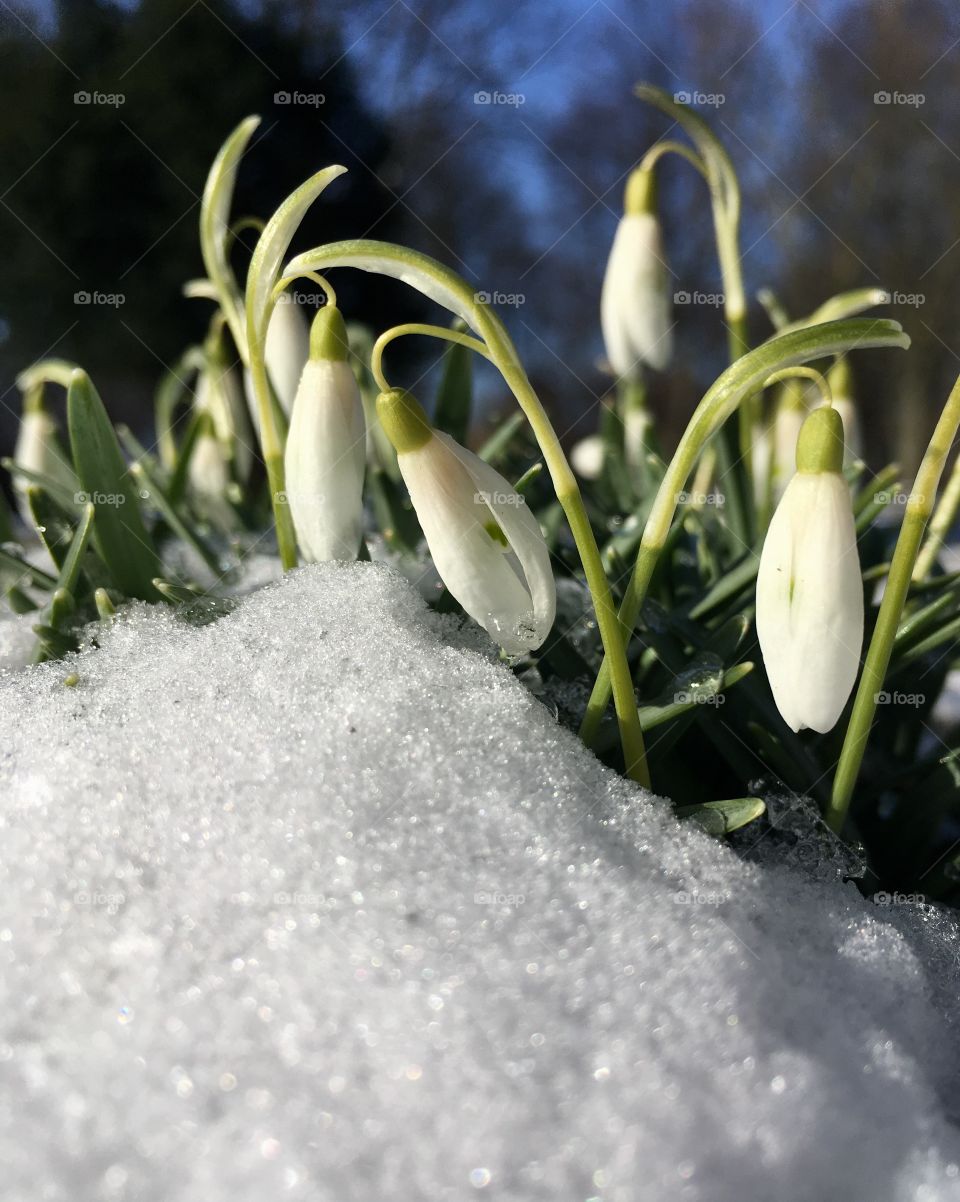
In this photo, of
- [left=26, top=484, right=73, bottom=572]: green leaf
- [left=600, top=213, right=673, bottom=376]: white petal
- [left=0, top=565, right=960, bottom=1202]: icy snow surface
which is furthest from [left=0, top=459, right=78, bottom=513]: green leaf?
[left=600, top=213, right=673, bottom=376]: white petal

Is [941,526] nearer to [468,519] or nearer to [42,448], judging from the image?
[468,519]

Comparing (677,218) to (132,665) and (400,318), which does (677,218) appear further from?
(132,665)

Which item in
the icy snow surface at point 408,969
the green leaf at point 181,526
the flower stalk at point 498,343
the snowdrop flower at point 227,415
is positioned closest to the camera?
the icy snow surface at point 408,969

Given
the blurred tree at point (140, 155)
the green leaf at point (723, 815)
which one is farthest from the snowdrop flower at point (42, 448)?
the blurred tree at point (140, 155)

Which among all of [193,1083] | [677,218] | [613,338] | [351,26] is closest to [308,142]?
[351,26]

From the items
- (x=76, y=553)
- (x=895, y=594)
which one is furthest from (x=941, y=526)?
(x=76, y=553)

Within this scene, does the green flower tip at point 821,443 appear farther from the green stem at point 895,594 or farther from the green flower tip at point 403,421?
the green flower tip at point 403,421

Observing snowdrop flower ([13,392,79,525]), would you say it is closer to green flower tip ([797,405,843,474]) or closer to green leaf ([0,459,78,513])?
green leaf ([0,459,78,513])
